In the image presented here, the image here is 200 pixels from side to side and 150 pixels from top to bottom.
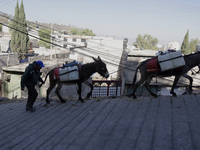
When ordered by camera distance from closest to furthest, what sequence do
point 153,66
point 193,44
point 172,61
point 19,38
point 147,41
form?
point 172,61 → point 153,66 → point 19,38 → point 193,44 → point 147,41

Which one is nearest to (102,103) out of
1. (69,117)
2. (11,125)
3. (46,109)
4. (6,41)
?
(69,117)

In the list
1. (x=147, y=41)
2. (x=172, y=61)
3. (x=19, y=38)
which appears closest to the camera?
(x=172, y=61)

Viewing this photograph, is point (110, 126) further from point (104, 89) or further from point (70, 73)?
point (104, 89)

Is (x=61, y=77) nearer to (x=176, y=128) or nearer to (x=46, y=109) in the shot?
(x=46, y=109)

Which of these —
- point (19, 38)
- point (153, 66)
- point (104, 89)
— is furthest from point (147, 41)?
point (153, 66)

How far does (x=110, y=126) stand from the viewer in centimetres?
420

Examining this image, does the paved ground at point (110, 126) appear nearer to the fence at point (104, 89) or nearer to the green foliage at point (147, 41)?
the fence at point (104, 89)

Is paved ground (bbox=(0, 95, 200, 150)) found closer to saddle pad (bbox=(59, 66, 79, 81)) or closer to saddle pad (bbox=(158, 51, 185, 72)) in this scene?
saddle pad (bbox=(59, 66, 79, 81))

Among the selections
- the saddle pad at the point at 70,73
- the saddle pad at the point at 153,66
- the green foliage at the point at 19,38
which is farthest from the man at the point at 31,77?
the green foliage at the point at 19,38

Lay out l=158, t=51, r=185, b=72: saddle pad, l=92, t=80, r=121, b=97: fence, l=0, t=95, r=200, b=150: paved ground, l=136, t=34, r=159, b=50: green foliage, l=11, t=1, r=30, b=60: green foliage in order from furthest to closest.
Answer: l=136, t=34, r=159, b=50: green foliage < l=11, t=1, r=30, b=60: green foliage < l=92, t=80, r=121, b=97: fence < l=158, t=51, r=185, b=72: saddle pad < l=0, t=95, r=200, b=150: paved ground

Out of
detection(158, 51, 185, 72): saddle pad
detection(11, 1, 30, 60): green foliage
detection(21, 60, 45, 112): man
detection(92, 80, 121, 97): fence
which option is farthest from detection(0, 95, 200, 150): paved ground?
detection(11, 1, 30, 60): green foliage

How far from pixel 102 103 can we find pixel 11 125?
9.76 ft

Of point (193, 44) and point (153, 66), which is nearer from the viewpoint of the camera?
point (153, 66)

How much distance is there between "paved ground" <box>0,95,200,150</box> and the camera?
3311 millimetres
